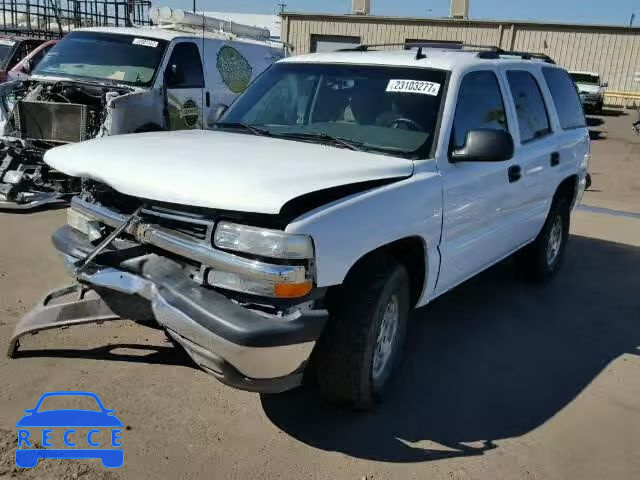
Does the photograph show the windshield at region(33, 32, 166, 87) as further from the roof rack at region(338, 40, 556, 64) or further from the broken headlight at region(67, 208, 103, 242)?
the broken headlight at region(67, 208, 103, 242)

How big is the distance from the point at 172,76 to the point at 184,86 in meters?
0.23

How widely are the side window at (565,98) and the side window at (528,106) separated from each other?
1.08 feet

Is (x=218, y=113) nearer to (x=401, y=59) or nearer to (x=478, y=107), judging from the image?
(x=401, y=59)

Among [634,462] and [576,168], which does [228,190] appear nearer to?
[634,462]

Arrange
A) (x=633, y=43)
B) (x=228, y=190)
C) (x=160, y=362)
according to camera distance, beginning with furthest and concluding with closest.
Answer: (x=633, y=43) → (x=160, y=362) → (x=228, y=190)

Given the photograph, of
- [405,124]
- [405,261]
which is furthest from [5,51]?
[405,261]

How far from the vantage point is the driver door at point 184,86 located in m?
8.58

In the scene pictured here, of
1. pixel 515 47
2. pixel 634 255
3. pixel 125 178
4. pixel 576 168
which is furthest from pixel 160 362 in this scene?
pixel 515 47

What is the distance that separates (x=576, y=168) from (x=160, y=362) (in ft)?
13.6

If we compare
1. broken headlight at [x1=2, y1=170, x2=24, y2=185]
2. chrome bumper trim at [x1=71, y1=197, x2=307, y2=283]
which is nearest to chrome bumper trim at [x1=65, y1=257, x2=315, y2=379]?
chrome bumper trim at [x1=71, y1=197, x2=307, y2=283]

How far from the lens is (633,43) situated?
31.0m

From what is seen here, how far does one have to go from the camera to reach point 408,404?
3664 mm

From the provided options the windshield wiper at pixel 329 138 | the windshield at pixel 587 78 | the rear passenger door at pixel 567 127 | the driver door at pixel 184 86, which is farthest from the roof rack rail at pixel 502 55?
the windshield at pixel 587 78

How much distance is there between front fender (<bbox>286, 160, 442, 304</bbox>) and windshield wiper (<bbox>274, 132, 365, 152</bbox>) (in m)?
0.41
